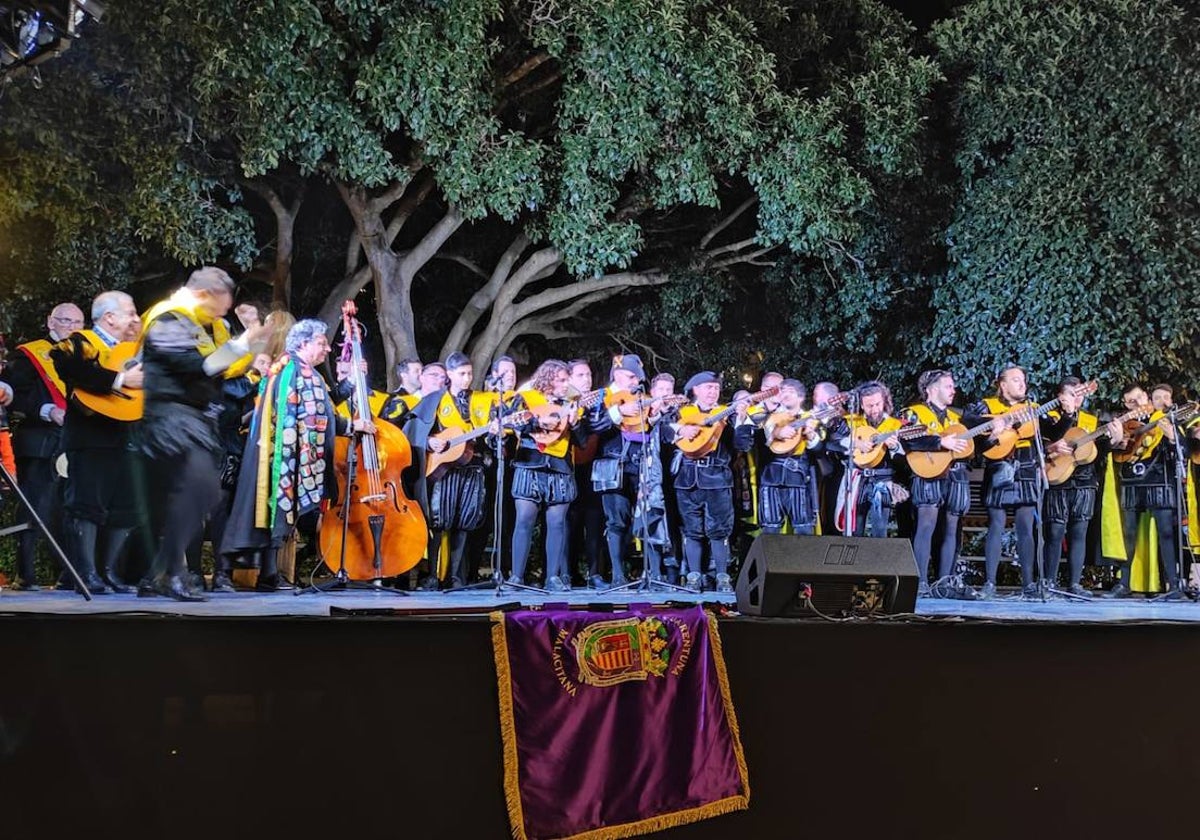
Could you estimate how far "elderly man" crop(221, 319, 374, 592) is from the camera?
5.65 meters

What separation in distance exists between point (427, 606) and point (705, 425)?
3.25 m

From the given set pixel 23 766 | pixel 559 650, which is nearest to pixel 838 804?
pixel 559 650

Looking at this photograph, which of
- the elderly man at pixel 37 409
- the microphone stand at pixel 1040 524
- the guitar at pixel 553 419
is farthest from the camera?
the guitar at pixel 553 419

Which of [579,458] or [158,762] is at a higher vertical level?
[579,458]

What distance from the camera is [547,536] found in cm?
698

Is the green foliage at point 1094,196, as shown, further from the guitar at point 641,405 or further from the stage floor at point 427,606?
the guitar at point 641,405

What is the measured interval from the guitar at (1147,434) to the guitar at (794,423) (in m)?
2.35

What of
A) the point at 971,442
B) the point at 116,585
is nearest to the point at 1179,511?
the point at 971,442

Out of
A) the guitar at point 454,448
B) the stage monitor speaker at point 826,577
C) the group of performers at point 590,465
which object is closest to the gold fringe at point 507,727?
the stage monitor speaker at point 826,577

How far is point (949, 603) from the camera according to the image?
20.1ft

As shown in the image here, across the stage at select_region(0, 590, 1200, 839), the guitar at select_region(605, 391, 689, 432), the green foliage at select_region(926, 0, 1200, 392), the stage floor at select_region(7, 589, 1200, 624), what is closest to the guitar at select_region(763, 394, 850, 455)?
the guitar at select_region(605, 391, 689, 432)

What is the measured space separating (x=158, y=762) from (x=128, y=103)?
7282 millimetres

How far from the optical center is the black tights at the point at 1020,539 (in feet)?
23.7

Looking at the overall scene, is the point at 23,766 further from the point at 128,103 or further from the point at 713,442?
the point at 128,103
